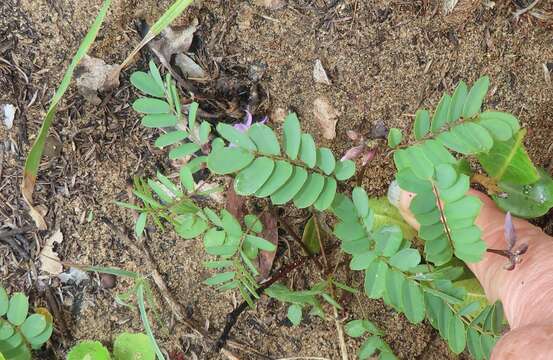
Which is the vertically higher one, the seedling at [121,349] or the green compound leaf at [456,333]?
the green compound leaf at [456,333]

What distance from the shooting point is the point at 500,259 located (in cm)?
156

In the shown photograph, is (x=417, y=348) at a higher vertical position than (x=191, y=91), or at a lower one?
lower

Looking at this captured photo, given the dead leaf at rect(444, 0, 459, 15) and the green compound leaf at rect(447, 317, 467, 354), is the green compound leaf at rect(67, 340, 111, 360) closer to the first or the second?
the green compound leaf at rect(447, 317, 467, 354)

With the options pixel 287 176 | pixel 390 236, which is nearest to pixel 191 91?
pixel 287 176

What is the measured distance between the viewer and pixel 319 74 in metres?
1.86

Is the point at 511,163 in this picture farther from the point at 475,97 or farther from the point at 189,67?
the point at 189,67

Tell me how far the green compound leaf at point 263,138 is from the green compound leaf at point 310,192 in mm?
121

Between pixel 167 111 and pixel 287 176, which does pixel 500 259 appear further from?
pixel 167 111

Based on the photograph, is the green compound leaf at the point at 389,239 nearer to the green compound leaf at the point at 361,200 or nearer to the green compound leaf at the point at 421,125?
the green compound leaf at the point at 361,200

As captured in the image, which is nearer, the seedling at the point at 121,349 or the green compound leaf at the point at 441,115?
the green compound leaf at the point at 441,115

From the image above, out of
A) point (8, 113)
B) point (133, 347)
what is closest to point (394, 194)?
point (133, 347)

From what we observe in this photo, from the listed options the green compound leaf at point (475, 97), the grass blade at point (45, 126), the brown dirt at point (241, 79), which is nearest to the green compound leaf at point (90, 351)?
the brown dirt at point (241, 79)

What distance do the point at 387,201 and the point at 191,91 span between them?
635 mm

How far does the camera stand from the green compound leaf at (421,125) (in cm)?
138
